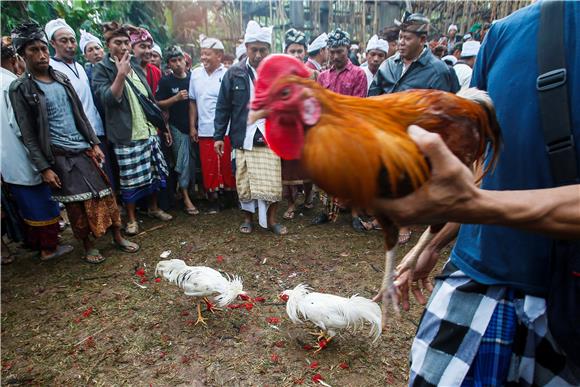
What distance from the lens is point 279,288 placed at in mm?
3832

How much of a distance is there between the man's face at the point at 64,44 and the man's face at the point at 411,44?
13.3ft

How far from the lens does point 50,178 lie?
378 cm

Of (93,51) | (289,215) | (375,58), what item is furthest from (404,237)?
(93,51)

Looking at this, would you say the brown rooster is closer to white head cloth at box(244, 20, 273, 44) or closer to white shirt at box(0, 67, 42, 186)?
white head cloth at box(244, 20, 273, 44)

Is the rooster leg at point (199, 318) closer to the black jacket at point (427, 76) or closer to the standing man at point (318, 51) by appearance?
the black jacket at point (427, 76)

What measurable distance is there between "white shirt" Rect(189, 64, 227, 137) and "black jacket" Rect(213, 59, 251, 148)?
79cm

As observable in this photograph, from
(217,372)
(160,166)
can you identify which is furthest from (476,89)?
(160,166)

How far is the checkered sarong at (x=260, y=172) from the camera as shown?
4809mm

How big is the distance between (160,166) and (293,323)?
3.20 m

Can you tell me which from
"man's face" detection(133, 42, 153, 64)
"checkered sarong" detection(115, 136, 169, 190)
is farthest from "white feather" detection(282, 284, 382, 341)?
"man's face" detection(133, 42, 153, 64)

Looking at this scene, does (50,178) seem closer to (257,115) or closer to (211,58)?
(211,58)

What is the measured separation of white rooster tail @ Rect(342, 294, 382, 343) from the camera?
2.66m

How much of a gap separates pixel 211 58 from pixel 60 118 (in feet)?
8.10

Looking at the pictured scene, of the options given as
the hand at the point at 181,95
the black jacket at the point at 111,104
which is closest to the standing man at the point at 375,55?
the hand at the point at 181,95
